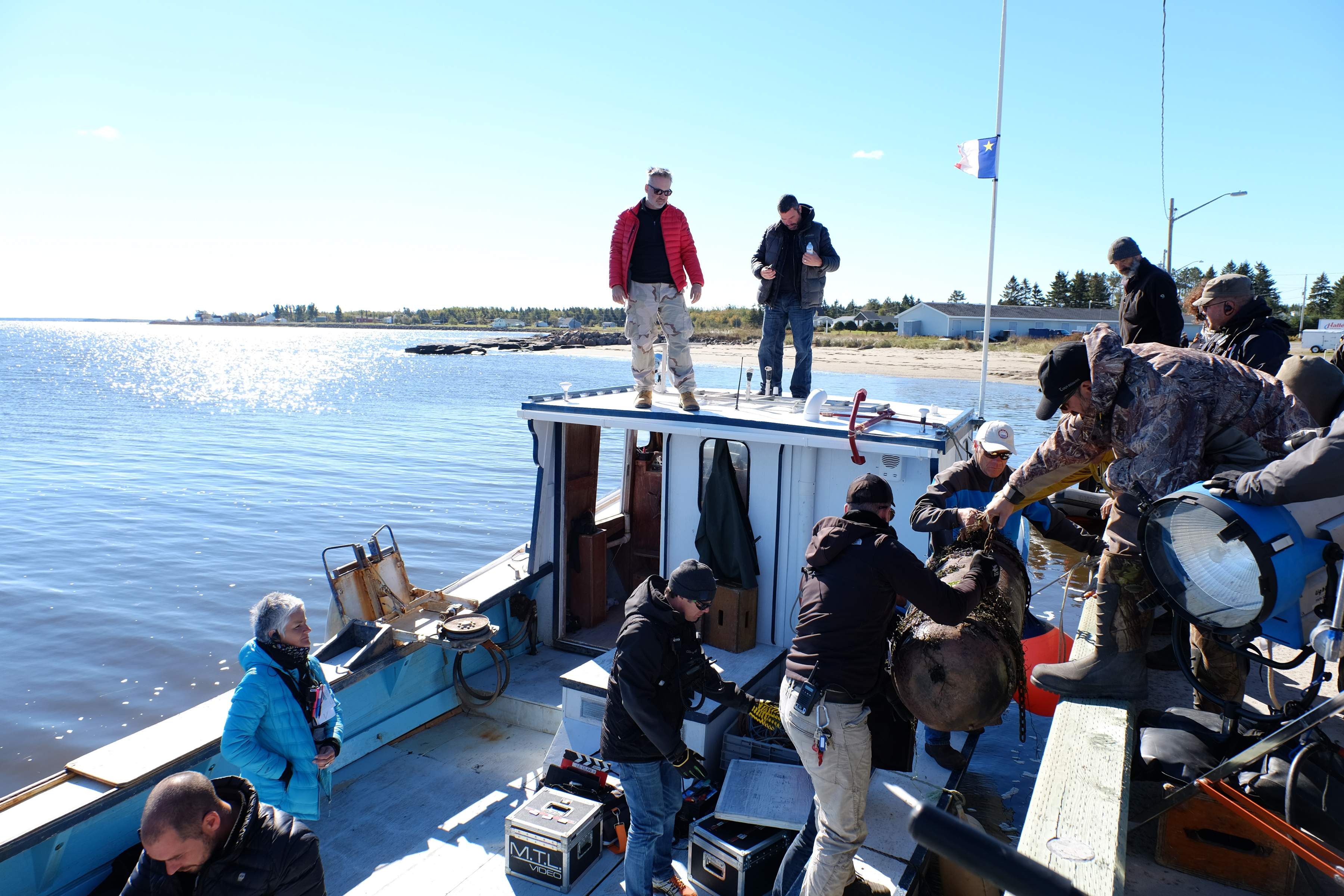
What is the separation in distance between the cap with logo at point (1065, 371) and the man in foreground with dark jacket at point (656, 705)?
1838mm

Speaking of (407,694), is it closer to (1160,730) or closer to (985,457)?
(985,457)

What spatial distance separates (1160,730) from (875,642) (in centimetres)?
148

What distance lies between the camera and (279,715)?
3980mm

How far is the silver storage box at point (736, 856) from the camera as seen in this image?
169 inches

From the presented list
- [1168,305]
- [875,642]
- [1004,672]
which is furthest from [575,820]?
[1168,305]

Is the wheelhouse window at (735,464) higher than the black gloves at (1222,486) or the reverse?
the reverse

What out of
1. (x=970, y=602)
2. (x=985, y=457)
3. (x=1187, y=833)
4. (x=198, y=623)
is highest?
(x=985, y=457)

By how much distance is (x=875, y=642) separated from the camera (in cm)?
358

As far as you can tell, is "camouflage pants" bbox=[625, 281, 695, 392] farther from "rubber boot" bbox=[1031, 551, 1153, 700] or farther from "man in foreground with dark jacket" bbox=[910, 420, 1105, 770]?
"rubber boot" bbox=[1031, 551, 1153, 700]

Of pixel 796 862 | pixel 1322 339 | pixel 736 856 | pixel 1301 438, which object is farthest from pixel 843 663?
pixel 1322 339

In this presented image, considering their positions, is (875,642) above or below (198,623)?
above

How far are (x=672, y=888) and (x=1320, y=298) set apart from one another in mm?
100832

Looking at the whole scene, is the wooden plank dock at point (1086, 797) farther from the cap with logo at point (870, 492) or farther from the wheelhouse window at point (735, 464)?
the wheelhouse window at point (735, 464)

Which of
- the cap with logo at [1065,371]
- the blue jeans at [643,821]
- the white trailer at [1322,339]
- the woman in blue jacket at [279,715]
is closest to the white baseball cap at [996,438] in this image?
the cap with logo at [1065,371]
